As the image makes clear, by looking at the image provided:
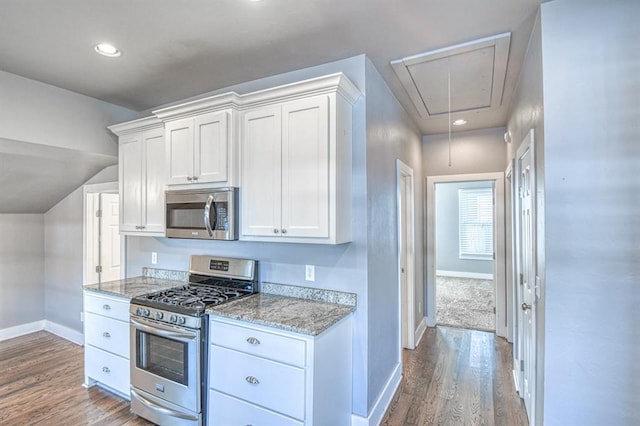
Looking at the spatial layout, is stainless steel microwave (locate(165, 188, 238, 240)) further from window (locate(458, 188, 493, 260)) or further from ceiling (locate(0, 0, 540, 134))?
window (locate(458, 188, 493, 260))

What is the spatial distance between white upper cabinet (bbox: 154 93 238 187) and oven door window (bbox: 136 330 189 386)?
1194 millimetres

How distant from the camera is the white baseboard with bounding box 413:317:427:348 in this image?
13.6 ft

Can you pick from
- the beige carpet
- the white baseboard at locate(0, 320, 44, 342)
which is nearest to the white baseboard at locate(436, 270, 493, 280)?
the beige carpet

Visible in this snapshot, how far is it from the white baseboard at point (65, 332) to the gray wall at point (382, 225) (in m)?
3.67

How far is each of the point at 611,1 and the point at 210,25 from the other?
2172 millimetres

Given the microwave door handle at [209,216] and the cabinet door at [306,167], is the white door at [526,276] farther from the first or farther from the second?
the microwave door handle at [209,216]

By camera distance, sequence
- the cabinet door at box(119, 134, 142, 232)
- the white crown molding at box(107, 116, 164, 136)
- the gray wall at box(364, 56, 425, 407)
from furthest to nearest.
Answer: the cabinet door at box(119, 134, 142, 232), the white crown molding at box(107, 116, 164, 136), the gray wall at box(364, 56, 425, 407)

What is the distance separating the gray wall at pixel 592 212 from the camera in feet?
5.36

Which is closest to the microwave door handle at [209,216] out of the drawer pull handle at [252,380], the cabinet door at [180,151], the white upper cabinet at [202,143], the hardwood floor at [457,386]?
the white upper cabinet at [202,143]

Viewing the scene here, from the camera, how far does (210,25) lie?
81.5 inches

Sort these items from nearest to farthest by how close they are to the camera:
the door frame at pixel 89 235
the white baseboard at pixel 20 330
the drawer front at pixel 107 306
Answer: the drawer front at pixel 107 306
the door frame at pixel 89 235
the white baseboard at pixel 20 330

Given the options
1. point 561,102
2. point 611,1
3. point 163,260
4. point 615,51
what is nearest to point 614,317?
point 561,102

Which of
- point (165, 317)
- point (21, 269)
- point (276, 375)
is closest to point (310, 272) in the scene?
point (276, 375)

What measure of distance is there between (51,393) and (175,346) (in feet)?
5.37
